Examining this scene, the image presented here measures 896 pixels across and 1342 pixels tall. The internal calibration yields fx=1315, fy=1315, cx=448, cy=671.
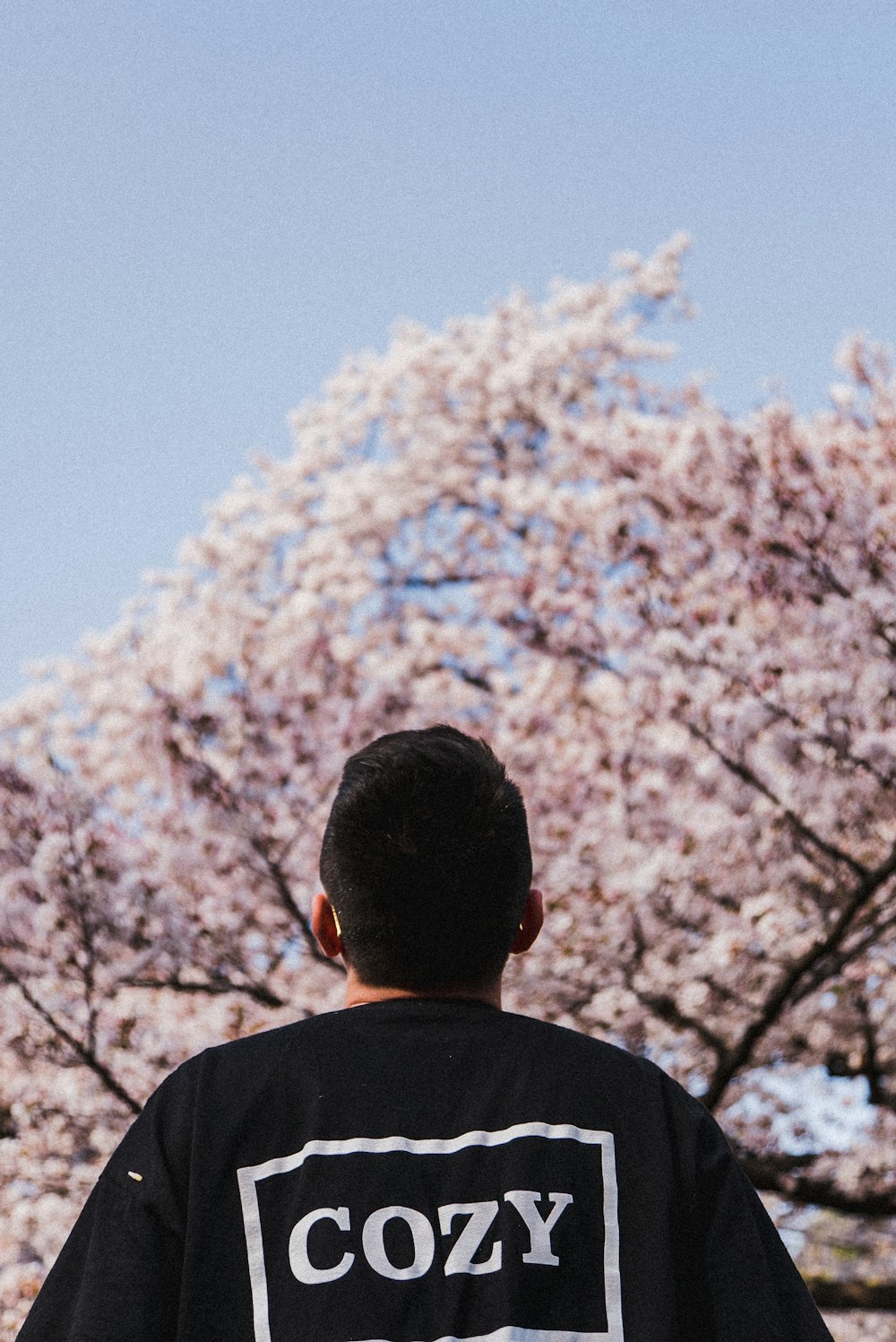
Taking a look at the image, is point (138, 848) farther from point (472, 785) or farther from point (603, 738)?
point (472, 785)

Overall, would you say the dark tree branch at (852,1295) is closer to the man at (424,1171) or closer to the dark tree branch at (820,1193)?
the dark tree branch at (820,1193)

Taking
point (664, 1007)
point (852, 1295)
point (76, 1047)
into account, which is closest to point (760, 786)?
point (664, 1007)

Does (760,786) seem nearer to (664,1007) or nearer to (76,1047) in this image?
(664,1007)

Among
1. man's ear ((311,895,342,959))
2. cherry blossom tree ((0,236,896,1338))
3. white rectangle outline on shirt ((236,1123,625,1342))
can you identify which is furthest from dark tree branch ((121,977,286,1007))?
white rectangle outline on shirt ((236,1123,625,1342))

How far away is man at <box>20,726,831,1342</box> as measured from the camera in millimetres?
1418

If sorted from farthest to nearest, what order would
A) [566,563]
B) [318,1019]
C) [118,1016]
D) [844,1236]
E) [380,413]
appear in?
[380,413], [566,563], [844,1236], [118,1016], [318,1019]

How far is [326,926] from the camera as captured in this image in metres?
1.66

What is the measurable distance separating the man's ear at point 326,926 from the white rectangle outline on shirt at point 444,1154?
0.83 ft

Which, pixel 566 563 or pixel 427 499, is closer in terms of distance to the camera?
pixel 566 563

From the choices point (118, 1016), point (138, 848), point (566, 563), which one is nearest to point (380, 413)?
point (566, 563)

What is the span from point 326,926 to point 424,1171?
33 centimetres

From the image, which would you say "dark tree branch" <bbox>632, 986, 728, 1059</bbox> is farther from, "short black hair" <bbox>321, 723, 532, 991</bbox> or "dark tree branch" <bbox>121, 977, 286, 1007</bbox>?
"short black hair" <bbox>321, 723, 532, 991</bbox>

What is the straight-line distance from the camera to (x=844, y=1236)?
298 inches

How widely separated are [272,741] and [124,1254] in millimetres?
Result: 6655
